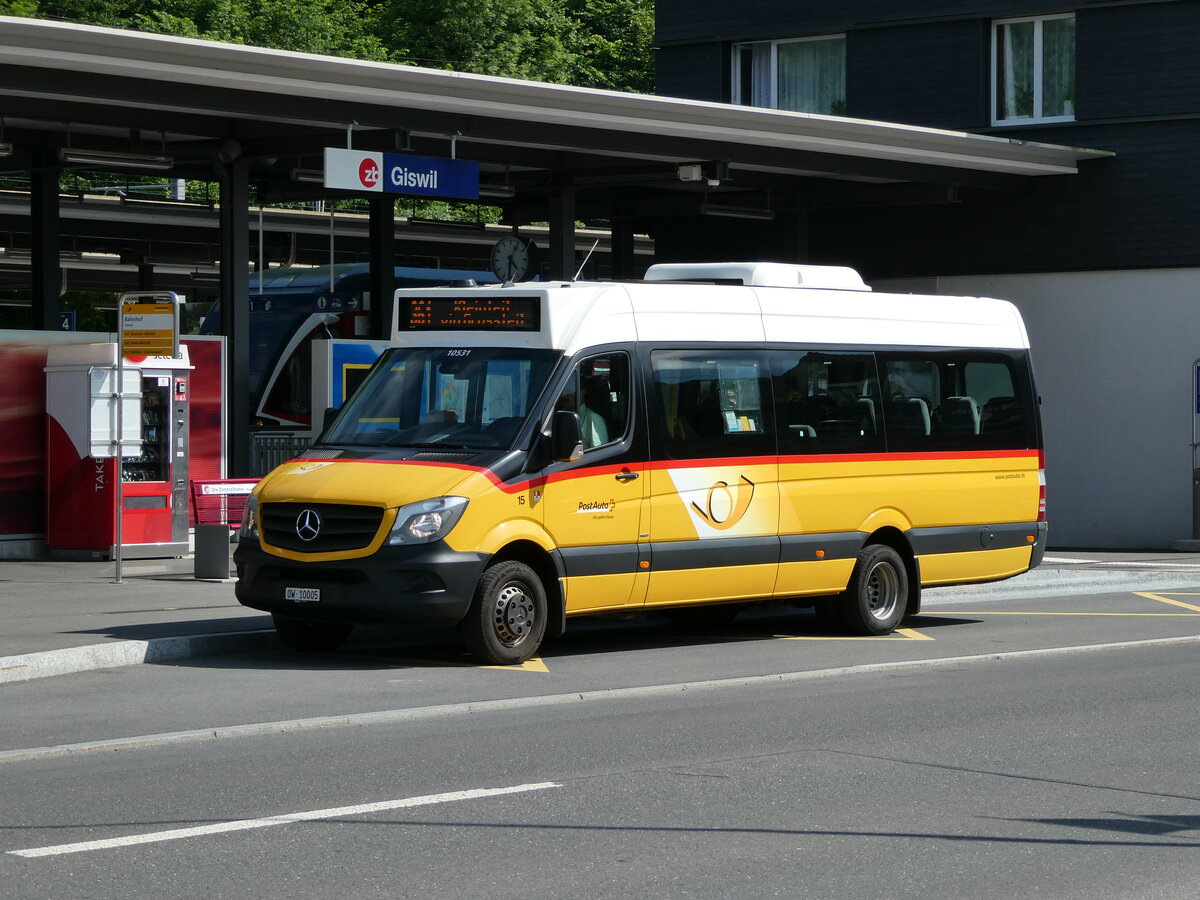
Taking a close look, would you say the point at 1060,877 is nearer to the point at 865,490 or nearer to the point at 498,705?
the point at 498,705

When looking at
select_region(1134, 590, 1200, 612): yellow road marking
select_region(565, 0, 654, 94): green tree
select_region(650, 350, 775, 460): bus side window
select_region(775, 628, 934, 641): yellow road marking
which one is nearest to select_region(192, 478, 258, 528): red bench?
select_region(775, 628, 934, 641): yellow road marking

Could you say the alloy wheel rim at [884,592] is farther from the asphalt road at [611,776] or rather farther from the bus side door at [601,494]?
the bus side door at [601,494]

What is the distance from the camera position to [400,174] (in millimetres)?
20594

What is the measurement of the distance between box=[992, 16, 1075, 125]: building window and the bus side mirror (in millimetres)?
18204

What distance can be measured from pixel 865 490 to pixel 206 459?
9478mm

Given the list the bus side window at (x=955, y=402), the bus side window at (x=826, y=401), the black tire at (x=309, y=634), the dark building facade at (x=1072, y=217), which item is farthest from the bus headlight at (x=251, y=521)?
the dark building facade at (x=1072, y=217)

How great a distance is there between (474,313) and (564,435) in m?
1.40

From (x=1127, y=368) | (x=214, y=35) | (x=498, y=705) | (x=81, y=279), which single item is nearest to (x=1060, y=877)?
(x=498, y=705)

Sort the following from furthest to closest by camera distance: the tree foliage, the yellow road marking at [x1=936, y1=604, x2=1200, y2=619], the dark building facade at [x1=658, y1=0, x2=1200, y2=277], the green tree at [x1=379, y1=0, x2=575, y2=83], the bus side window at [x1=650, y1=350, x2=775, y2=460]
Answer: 1. the green tree at [x1=379, y1=0, x2=575, y2=83]
2. the tree foliage
3. the dark building facade at [x1=658, y1=0, x2=1200, y2=277]
4. the yellow road marking at [x1=936, y1=604, x2=1200, y2=619]
5. the bus side window at [x1=650, y1=350, x2=775, y2=460]

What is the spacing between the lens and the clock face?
28531 millimetres

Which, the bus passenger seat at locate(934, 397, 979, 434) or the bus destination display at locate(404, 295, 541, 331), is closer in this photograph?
the bus destination display at locate(404, 295, 541, 331)

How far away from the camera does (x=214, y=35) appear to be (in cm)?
5922

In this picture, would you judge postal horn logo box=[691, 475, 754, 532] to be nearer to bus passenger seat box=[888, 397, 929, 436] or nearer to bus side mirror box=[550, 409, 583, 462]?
bus side mirror box=[550, 409, 583, 462]

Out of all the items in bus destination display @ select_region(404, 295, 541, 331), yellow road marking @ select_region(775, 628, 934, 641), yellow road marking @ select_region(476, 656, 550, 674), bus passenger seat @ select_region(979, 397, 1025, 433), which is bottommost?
yellow road marking @ select_region(775, 628, 934, 641)
